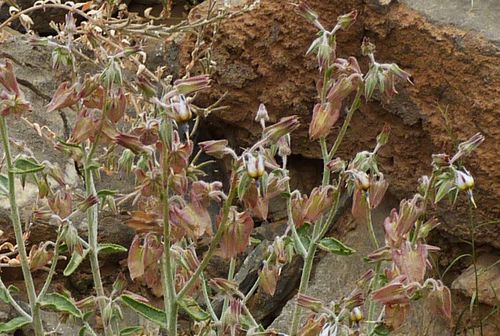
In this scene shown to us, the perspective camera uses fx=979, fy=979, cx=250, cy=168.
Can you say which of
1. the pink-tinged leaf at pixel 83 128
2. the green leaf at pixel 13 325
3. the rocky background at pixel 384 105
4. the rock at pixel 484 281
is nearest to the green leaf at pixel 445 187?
the pink-tinged leaf at pixel 83 128

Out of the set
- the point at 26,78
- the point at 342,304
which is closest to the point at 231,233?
the point at 342,304

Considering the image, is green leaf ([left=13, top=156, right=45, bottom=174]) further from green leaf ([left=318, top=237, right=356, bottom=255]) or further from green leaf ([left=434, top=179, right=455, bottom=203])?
green leaf ([left=434, top=179, right=455, bottom=203])

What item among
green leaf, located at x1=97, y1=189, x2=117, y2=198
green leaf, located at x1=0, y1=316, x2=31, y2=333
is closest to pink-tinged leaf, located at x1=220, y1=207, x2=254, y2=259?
green leaf, located at x1=97, y1=189, x2=117, y2=198

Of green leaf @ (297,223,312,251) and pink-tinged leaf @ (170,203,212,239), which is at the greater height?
pink-tinged leaf @ (170,203,212,239)

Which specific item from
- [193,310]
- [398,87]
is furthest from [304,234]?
[398,87]

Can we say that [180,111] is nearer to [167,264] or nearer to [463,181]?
[167,264]

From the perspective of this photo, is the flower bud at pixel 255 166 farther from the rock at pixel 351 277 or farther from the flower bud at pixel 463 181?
the rock at pixel 351 277
